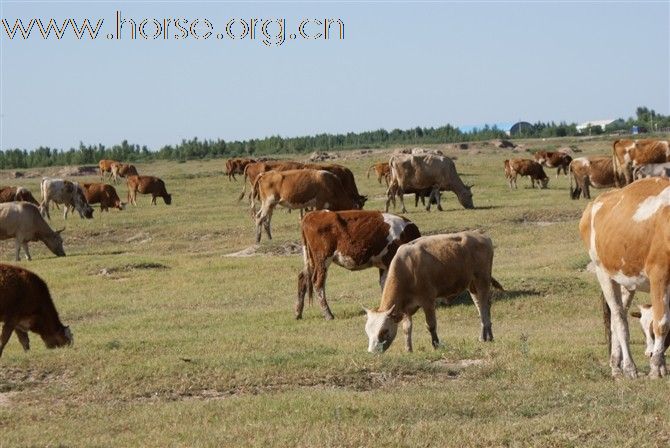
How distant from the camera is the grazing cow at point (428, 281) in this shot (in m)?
15.6

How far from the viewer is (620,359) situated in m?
12.4

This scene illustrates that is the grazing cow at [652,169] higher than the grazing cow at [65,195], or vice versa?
the grazing cow at [652,169]

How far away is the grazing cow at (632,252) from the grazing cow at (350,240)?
7089 millimetres

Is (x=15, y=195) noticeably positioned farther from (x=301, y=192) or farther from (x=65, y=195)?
(x=301, y=192)

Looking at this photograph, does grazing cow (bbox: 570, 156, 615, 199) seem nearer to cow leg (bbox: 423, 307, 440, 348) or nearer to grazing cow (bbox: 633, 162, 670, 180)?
grazing cow (bbox: 633, 162, 670, 180)

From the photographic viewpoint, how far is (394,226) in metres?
19.9

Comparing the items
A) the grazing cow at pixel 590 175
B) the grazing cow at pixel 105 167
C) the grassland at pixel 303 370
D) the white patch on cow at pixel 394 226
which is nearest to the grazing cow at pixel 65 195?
the grassland at pixel 303 370

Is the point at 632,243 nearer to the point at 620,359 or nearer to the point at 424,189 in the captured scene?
the point at 620,359

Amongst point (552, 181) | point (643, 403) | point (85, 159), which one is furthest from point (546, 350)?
point (85, 159)

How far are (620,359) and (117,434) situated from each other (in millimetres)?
5160

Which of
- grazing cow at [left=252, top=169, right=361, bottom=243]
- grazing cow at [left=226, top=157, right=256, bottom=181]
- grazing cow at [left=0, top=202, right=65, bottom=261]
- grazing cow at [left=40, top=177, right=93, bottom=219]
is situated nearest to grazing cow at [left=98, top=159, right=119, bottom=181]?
grazing cow at [left=226, top=157, right=256, bottom=181]

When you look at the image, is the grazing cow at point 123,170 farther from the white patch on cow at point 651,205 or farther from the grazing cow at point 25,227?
the white patch on cow at point 651,205

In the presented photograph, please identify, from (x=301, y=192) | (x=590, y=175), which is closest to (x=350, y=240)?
(x=301, y=192)

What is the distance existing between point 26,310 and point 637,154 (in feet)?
82.9
